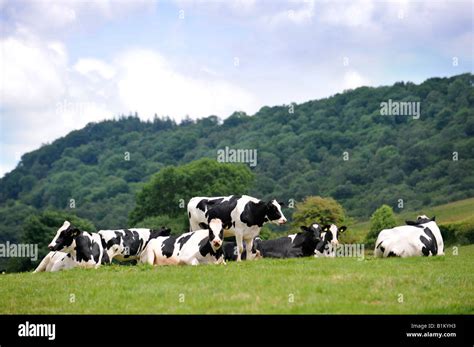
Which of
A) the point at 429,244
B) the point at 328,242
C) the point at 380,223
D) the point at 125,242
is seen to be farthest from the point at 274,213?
the point at 380,223

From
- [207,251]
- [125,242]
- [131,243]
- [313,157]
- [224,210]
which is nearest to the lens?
[207,251]

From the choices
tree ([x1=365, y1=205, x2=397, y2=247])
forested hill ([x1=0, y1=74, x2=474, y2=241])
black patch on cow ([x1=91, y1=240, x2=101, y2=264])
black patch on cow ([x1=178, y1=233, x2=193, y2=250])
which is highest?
forested hill ([x1=0, y1=74, x2=474, y2=241])

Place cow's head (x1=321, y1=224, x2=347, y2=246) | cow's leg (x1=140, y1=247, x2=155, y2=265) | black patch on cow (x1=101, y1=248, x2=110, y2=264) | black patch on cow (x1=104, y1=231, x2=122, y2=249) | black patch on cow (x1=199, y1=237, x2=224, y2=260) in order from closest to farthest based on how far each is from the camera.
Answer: black patch on cow (x1=199, y1=237, x2=224, y2=260)
cow's leg (x1=140, y1=247, x2=155, y2=265)
black patch on cow (x1=101, y1=248, x2=110, y2=264)
black patch on cow (x1=104, y1=231, x2=122, y2=249)
cow's head (x1=321, y1=224, x2=347, y2=246)

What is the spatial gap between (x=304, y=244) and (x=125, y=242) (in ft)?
20.8

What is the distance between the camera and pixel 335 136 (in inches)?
6063

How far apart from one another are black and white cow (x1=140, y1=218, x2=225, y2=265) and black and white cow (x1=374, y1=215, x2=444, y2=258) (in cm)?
512

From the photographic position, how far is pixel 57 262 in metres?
25.7

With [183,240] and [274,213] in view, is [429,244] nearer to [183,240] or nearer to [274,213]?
[274,213]

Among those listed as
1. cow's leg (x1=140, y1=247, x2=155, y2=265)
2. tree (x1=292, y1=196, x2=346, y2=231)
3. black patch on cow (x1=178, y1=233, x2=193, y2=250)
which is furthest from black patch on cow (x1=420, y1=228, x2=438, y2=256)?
tree (x1=292, y1=196, x2=346, y2=231)

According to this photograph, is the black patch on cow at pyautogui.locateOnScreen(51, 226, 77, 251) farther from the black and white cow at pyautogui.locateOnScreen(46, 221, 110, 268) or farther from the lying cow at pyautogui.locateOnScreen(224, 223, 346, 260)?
the lying cow at pyautogui.locateOnScreen(224, 223, 346, 260)

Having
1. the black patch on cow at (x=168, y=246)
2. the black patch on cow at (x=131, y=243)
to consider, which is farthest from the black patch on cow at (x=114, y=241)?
the black patch on cow at (x=168, y=246)

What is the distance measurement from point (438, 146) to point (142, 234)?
11027cm

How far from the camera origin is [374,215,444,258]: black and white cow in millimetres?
24688

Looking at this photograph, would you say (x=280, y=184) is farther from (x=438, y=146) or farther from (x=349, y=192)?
(x=438, y=146)
